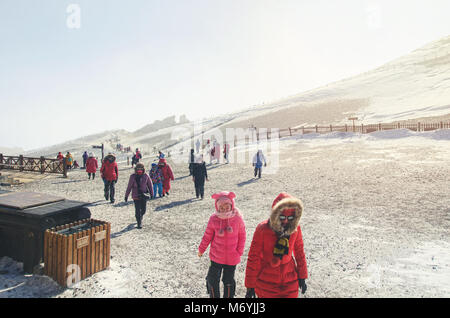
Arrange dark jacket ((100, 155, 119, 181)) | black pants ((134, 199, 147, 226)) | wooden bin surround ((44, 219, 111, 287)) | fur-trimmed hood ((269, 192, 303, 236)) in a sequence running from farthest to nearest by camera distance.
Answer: dark jacket ((100, 155, 119, 181)), black pants ((134, 199, 147, 226)), wooden bin surround ((44, 219, 111, 287)), fur-trimmed hood ((269, 192, 303, 236))

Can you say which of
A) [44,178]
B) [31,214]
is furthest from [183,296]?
[44,178]

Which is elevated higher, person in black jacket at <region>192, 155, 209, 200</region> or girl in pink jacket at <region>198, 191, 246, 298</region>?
person in black jacket at <region>192, 155, 209, 200</region>

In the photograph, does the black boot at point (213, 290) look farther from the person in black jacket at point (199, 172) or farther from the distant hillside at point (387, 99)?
the distant hillside at point (387, 99)

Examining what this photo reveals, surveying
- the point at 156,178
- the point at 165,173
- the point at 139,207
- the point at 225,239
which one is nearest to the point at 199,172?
the point at 165,173

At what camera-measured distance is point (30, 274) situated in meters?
4.39

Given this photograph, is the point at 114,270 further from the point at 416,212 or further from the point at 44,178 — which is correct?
the point at 44,178

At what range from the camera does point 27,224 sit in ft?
14.7

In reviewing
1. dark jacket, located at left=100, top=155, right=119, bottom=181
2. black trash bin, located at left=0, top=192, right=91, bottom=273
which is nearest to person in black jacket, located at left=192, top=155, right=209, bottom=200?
dark jacket, located at left=100, top=155, right=119, bottom=181

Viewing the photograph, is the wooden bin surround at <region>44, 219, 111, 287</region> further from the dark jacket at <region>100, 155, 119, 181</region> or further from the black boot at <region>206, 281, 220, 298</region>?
the dark jacket at <region>100, 155, 119, 181</region>

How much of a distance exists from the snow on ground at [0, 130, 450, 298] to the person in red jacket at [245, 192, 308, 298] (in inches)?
59.0

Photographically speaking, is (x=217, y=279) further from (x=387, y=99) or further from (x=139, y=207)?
(x=387, y=99)

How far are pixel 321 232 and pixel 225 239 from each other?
3.98 meters

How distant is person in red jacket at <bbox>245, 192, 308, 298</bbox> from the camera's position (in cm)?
282

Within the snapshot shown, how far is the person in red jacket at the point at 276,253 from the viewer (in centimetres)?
282
